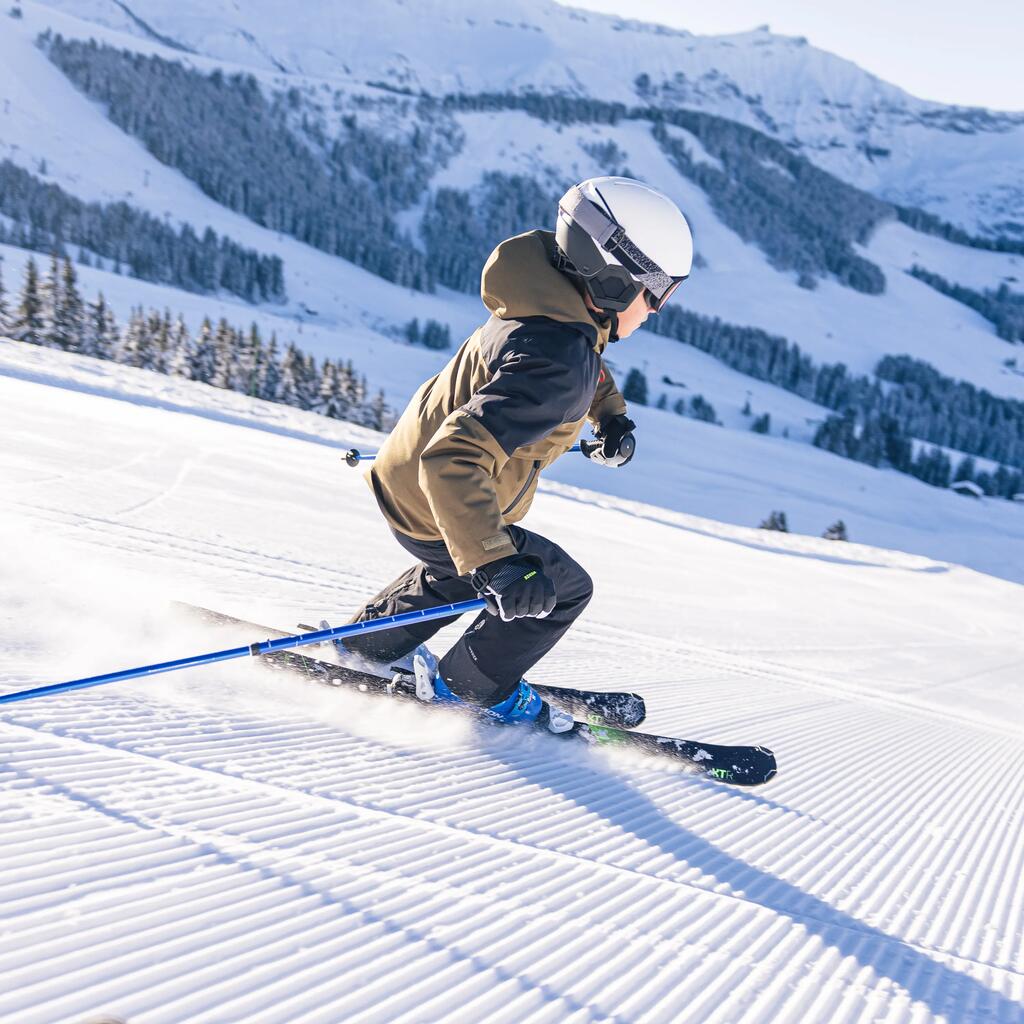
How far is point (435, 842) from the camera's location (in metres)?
2.26

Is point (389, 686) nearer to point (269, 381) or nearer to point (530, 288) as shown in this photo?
point (530, 288)

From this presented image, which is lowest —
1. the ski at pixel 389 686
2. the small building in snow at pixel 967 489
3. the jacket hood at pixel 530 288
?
the ski at pixel 389 686

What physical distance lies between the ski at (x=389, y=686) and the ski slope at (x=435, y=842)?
0.23 ft

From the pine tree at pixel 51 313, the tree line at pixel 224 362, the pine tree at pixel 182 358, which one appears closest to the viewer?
the pine tree at pixel 51 313

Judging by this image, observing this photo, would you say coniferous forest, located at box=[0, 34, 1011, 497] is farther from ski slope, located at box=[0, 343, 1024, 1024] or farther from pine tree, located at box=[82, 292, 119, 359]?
ski slope, located at box=[0, 343, 1024, 1024]

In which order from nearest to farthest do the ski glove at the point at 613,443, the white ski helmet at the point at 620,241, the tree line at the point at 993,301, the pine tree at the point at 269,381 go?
the white ski helmet at the point at 620,241 → the ski glove at the point at 613,443 → the pine tree at the point at 269,381 → the tree line at the point at 993,301

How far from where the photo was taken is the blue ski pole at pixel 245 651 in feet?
8.49

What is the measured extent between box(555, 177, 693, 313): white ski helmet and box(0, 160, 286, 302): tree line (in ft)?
271

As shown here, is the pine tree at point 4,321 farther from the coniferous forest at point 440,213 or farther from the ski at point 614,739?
the coniferous forest at point 440,213

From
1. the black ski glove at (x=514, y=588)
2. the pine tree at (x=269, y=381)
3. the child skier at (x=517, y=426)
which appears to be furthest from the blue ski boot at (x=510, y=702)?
the pine tree at (x=269, y=381)

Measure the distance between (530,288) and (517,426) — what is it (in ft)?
1.41

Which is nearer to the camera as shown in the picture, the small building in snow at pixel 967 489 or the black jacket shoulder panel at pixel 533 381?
the black jacket shoulder panel at pixel 533 381

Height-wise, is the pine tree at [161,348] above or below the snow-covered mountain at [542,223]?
below

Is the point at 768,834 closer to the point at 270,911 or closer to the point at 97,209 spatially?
the point at 270,911
